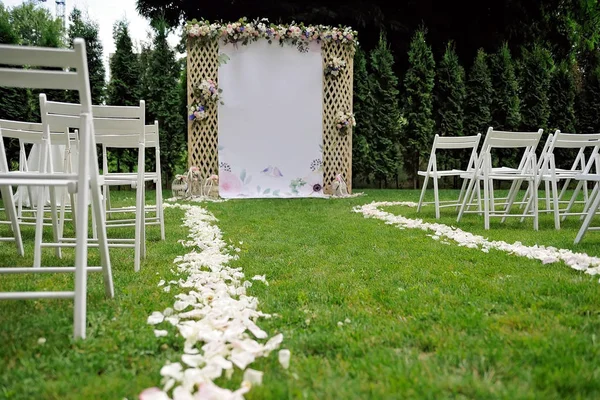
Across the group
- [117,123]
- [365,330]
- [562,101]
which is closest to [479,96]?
[562,101]

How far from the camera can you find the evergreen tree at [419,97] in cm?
1071

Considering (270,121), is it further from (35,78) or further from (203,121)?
(35,78)

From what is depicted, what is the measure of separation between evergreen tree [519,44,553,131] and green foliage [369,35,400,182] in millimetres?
2877

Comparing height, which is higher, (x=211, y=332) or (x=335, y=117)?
(x=335, y=117)

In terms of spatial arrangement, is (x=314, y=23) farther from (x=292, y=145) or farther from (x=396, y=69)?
(x=292, y=145)

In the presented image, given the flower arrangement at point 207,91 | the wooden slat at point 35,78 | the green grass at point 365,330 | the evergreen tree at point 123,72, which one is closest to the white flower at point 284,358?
the green grass at point 365,330

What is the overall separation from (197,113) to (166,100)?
6.04 feet

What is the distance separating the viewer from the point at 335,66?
29.7 ft

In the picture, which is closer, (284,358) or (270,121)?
(284,358)

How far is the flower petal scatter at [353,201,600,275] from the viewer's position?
2.86 m

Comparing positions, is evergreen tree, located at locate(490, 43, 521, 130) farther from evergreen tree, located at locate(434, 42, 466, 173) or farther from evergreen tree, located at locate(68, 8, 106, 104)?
evergreen tree, located at locate(68, 8, 106, 104)

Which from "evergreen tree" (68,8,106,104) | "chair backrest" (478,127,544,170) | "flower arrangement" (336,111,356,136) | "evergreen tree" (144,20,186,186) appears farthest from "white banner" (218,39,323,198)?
"chair backrest" (478,127,544,170)

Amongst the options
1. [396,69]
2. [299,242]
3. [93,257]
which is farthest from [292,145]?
[93,257]

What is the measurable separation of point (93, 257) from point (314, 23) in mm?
9406
